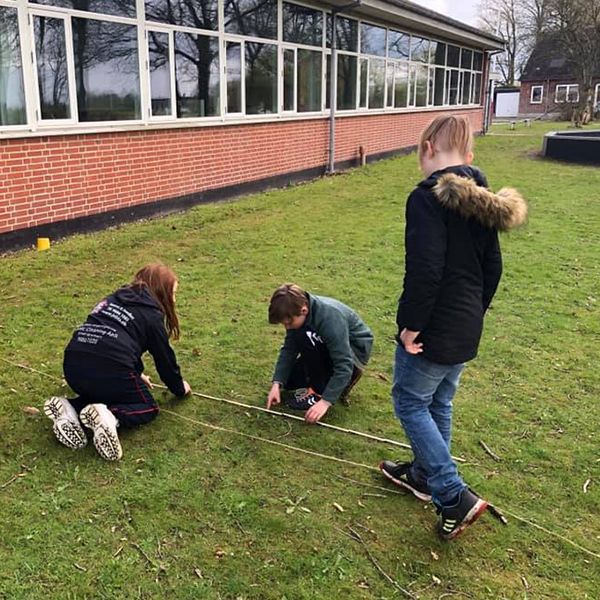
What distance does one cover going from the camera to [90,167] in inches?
323

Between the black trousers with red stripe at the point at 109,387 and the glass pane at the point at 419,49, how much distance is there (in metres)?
17.7

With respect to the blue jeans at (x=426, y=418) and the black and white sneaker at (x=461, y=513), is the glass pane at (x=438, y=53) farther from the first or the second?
the black and white sneaker at (x=461, y=513)

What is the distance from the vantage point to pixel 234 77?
1094 cm

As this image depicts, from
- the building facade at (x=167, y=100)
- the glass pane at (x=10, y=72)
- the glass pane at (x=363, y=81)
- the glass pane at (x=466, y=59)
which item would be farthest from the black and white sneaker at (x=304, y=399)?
the glass pane at (x=466, y=59)

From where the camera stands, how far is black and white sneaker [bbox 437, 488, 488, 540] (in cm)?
256

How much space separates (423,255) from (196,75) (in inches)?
342

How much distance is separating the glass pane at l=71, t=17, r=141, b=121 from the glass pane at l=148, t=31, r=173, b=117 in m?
0.34

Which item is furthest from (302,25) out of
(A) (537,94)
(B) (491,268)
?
(A) (537,94)

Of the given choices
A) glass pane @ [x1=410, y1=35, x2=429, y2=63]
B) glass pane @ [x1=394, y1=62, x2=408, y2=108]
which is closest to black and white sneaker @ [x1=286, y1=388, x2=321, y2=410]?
glass pane @ [x1=394, y1=62, x2=408, y2=108]

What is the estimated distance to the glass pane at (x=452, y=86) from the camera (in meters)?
22.2

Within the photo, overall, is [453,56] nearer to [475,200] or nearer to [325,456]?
[325,456]

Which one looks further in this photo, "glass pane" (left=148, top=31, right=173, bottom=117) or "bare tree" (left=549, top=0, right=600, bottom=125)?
"bare tree" (left=549, top=0, right=600, bottom=125)

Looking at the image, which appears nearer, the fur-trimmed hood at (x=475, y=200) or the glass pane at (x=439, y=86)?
the fur-trimmed hood at (x=475, y=200)

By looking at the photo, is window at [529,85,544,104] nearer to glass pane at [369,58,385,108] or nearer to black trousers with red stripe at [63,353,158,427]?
glass pane at [369,58,385,108]
